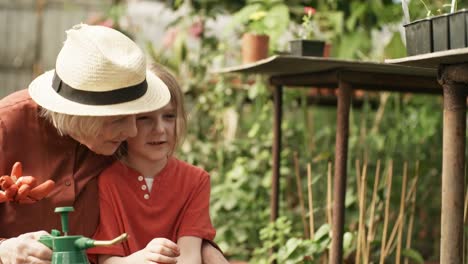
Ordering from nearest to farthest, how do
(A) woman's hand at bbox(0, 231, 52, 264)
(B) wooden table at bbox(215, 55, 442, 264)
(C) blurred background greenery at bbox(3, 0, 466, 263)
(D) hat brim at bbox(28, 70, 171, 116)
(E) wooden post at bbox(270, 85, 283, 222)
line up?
(A) woman's hand at bbox(0, 231, 52, 264) < (D) hat brim at bbox(28, 70, 171, 116) < (B) wooden table at bbox(215, 55, 442, 264) < (E) wooden post at bbox(270, 85, 283, 222) < (C) blurred background greenery at bbox(3, 0, 466, 263)

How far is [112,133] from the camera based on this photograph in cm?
229

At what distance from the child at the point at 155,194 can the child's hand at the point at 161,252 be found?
0.22 meters

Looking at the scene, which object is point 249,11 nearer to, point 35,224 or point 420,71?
point 420,71

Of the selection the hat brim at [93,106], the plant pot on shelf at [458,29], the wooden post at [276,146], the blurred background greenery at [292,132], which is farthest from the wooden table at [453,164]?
the blurred background greenery at [292,132]

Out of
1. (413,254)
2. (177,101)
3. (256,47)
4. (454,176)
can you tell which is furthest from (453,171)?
(256,47)

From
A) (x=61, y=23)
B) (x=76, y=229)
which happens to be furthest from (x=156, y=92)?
(x=61, y=23)

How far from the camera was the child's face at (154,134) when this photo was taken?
247cm

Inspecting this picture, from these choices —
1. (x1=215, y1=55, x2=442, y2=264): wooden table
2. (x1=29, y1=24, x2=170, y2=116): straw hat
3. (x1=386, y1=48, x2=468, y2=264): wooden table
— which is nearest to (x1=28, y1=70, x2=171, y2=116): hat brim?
(x1=29, y1=24, x2=170, y2=116): straw hat

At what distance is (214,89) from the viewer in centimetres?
471

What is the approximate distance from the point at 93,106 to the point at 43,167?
358mm

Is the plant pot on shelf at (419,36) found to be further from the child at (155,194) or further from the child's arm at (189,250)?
the child's arm at (189,250)

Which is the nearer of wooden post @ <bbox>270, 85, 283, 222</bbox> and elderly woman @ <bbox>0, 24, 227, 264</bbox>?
elderly woman @ <bbox>0, 24, 227, 264</bbox>

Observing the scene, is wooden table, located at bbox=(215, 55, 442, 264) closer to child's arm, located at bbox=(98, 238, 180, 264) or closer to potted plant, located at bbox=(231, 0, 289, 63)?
potted plant, located at bbox=(231, 0, 289, 63)

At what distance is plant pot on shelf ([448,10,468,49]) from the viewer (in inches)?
80.8
